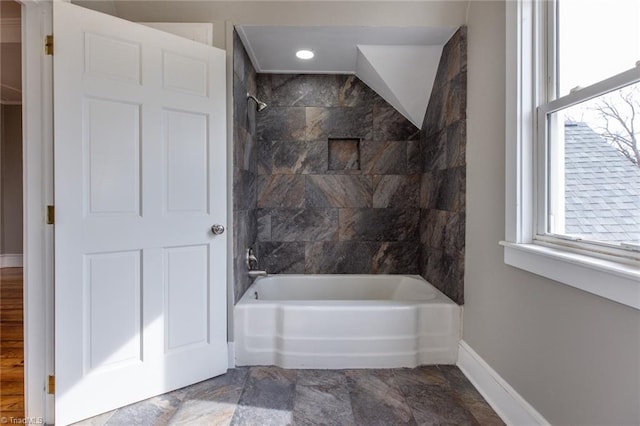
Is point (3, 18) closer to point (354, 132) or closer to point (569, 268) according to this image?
point (354, 132)

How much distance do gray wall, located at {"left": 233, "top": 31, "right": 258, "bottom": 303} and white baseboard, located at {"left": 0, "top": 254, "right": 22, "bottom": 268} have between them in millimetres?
4663

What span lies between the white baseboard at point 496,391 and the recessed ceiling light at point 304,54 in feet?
7.50

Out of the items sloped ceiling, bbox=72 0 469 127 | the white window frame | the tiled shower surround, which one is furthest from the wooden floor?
the white window frame

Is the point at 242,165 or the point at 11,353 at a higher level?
the point at 242,165

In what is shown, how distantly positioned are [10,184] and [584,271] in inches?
275

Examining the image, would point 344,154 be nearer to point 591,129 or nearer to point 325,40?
point 325,40

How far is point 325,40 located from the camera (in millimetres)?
2445

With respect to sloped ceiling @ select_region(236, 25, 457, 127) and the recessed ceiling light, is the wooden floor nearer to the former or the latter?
sloped ceiling @ select_region(236, 25, 457, 127)

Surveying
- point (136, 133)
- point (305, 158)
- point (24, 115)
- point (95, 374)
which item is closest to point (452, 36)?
point (305, 158)

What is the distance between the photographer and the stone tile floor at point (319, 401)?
1.70m

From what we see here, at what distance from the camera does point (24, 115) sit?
5.33 ft

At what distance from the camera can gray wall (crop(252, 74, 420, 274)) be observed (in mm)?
3082

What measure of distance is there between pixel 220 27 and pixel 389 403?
7.85 ft

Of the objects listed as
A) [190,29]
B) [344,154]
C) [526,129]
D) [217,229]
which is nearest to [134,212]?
[217,229]
